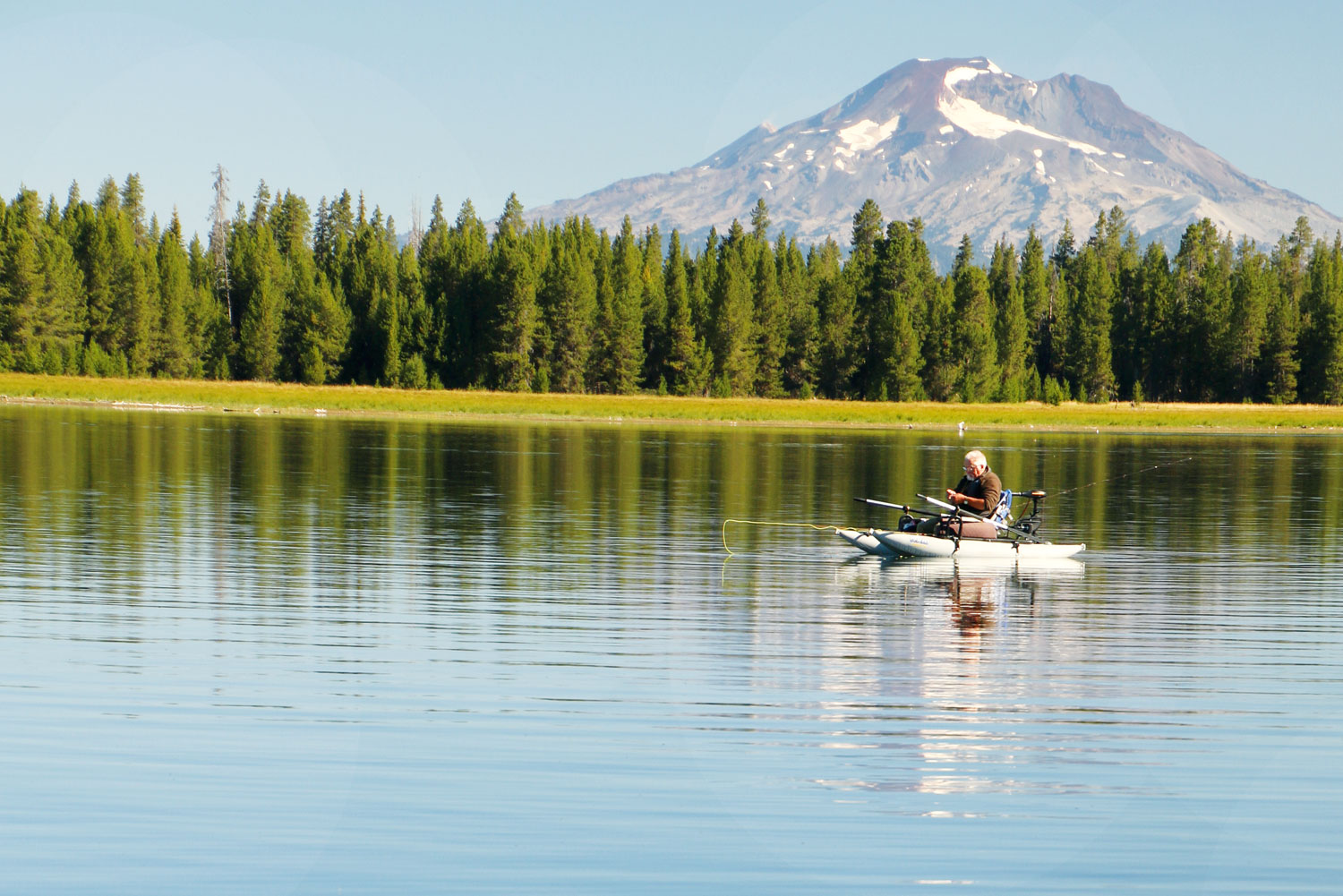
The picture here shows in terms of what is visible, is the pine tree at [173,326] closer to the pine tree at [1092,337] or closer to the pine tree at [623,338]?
the pine tree at [623,338]

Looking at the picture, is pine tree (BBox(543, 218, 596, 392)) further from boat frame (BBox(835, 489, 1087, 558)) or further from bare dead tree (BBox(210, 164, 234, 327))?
boat frame (BBox(835, 489, 1087, 558))

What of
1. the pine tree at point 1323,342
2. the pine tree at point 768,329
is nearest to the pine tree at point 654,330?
the pine tree at point 768,329

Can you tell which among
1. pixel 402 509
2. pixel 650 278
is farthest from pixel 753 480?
pixel 650 278

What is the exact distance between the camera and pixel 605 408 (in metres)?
120

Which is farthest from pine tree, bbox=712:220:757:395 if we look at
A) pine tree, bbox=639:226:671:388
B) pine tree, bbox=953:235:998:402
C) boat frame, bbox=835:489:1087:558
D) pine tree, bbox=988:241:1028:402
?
boat frame, bbox=835:489:1087:558

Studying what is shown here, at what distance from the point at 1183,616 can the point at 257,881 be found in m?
16.4

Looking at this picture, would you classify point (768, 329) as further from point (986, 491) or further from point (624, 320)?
point (986, 491)

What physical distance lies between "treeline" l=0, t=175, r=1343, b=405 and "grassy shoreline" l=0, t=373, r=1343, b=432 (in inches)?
392

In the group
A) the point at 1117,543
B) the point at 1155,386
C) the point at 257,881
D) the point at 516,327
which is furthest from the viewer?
the point at 1155,386

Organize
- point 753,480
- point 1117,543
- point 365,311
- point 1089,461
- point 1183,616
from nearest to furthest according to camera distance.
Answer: point 1183,616
point 1117,543
point 753,480
point 1089,461
point 365,311

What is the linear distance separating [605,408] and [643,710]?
10580 cm

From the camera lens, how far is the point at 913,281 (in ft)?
535

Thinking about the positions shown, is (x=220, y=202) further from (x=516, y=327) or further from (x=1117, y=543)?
(x=1117, y=543)

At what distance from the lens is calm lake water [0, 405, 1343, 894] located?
10.8 m
